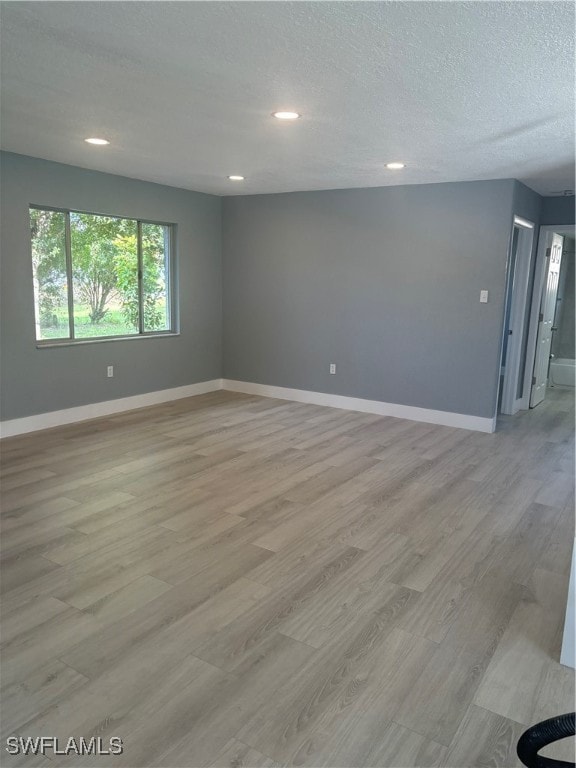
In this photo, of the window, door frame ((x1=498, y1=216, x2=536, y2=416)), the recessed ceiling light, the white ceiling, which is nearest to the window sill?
the window

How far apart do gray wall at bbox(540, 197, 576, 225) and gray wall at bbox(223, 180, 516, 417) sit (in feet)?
3.87

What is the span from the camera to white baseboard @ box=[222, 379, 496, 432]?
5.47 metres

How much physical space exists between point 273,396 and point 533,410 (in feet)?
10.2

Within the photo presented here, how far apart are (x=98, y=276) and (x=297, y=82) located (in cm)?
355

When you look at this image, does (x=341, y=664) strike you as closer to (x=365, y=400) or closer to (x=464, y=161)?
(x=464, y=161)

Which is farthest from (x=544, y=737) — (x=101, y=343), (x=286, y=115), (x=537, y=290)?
(x=537, y=290)

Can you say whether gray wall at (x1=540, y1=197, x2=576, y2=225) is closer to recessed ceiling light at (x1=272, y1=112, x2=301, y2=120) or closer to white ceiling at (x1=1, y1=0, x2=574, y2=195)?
white ceiling at (x1=1, y1=0, x2=574, y2=195)

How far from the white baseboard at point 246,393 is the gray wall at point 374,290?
98mm

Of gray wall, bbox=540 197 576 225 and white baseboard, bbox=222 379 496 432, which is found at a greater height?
gray wall, bbox=540 197 576 225

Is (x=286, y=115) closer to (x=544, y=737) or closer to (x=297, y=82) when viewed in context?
(x=297, y=82)

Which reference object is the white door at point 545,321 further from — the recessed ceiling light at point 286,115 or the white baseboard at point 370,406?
the recessed ceiling light at point 286,115

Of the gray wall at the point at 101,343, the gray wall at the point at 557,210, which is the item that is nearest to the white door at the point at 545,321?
the gray wall at the point at 557,210

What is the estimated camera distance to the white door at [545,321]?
247 inches

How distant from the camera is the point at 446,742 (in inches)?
68.6
